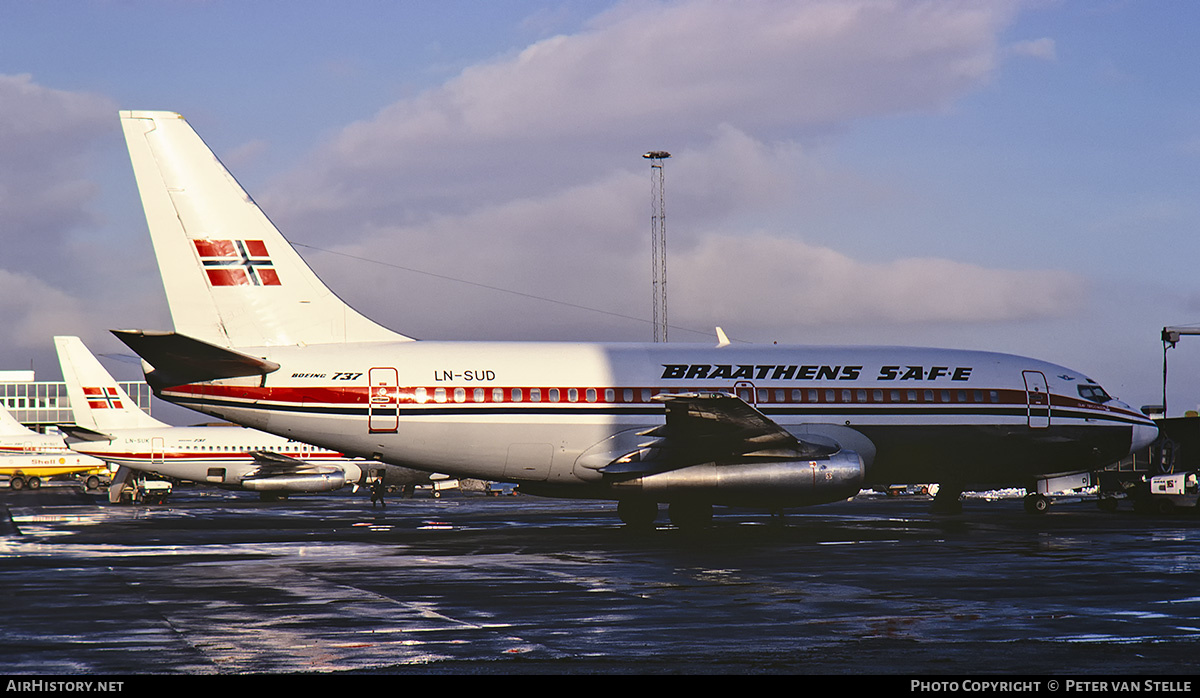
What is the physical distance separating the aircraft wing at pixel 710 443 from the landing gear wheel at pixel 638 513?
6.76 feet

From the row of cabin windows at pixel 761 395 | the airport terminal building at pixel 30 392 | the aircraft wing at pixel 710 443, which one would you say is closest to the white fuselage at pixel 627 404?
the row of cabin windows at pixel 761 395

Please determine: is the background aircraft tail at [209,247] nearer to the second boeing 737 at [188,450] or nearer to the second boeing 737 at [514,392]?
the second boeing 737 at [514,392]

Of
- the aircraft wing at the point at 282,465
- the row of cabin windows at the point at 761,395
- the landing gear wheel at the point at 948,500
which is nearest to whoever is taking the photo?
the row of cabin windows at the point at 761,395

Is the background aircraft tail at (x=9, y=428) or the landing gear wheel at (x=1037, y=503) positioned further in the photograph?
the background aircraft tail at (x=9, y=428)

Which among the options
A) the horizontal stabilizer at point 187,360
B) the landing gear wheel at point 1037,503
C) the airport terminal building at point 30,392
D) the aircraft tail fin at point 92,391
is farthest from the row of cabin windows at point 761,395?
the airport terminal building at point 30,392

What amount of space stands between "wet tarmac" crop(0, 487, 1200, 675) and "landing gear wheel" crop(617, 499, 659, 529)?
158 cm

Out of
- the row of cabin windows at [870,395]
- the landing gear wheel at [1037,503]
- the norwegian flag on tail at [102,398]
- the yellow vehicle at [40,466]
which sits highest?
the norwegian flag on tail at [102,398]

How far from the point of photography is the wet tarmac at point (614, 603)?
30.1 ft

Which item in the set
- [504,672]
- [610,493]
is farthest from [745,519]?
[504,672]

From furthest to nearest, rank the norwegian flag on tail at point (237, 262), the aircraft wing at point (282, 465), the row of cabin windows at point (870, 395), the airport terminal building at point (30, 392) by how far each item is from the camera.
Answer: the airport terminal building at point (30, 392) < the aircraft wing at point (282, 465) < the row of cabin windows at point (870, 395) < the norwegian flag on tail at point (237, 262)

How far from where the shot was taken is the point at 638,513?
92.3 feet

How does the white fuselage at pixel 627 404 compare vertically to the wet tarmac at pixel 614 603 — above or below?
above

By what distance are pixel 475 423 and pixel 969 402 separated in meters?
13.0

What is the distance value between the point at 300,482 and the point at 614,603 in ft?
142
